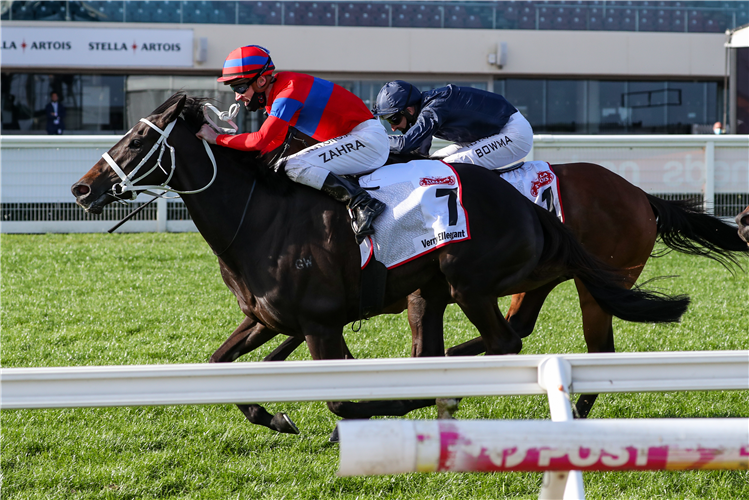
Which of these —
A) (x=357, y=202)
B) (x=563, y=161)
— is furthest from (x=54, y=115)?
(x=357, y=202)

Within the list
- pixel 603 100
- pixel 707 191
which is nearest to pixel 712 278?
pixel 707 191

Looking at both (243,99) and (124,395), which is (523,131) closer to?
(243,99)

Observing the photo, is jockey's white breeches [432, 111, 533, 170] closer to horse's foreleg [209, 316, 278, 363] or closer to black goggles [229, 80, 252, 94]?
black goggles [229, 80, 252, 94]

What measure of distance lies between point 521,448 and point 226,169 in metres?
2.27

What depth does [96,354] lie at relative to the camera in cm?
478

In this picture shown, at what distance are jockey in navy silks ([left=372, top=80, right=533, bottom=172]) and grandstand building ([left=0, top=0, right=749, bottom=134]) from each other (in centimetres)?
1360

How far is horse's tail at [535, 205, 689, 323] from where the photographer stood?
11.3 ft

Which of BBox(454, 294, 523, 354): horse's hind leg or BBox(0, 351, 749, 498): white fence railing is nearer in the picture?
BBox(0, 351, 749, 498): white fence railing

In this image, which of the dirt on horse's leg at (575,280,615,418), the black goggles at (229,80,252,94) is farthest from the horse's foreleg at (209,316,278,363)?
the dirt on horse's leg at (575,280,615,418)

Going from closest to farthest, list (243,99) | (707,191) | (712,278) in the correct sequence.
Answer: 1. (243,99)
2. (712,278)
3. (707,191)

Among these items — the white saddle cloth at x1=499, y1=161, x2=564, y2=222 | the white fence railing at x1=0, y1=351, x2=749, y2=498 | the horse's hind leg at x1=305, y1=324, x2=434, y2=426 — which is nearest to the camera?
the white fence railing at x1=0, y1=351, x2=749, y2=498

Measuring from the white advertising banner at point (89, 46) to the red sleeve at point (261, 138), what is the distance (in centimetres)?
1522

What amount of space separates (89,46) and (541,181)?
15619mm

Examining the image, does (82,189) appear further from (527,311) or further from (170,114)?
(527,311)
